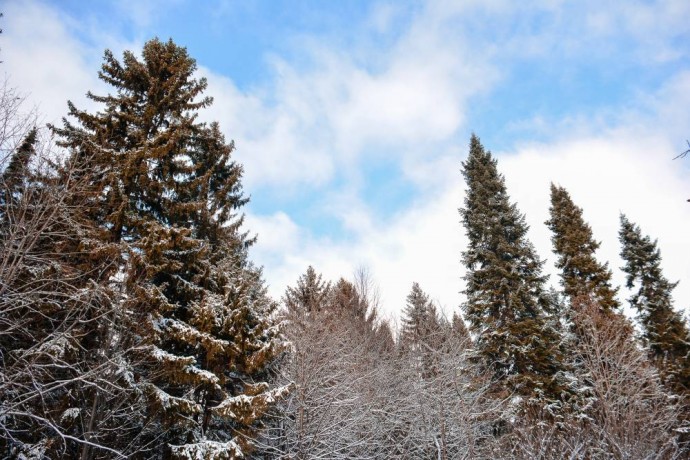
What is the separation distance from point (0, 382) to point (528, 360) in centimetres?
1624

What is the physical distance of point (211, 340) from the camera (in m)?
10.0

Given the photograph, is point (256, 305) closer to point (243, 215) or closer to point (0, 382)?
point (243, 215)

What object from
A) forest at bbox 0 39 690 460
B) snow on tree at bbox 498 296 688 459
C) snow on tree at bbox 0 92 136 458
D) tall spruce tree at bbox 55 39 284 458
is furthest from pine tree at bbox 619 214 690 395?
snow on tree at bbox 0 92 136 458

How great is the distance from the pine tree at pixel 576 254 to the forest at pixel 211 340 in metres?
0.19

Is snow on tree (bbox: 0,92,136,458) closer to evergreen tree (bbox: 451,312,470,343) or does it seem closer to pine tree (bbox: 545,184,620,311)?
evergreen tree (bbox: 451,312,470,343)

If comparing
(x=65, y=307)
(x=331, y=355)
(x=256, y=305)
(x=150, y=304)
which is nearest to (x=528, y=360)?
(x=331, y=355)

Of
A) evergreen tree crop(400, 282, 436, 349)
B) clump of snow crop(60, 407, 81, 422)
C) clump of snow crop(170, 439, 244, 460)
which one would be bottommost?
clump of snow crop(170, 439, 244, 460)

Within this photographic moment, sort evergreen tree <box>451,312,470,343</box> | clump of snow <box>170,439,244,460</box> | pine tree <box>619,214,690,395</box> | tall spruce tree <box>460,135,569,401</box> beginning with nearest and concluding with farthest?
clump of snow <box>170,439,244,460</box>
evergreen tree <box>451,312,470,343</box>
tall spruce tree <box>460,135,569,401</box>
pine tree <box>619,214,690,395</box>

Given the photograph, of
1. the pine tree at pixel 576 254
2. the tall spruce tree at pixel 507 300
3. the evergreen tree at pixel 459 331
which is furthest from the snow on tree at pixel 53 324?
the pine tree at pixel 576 254

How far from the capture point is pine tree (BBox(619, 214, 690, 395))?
1939cm

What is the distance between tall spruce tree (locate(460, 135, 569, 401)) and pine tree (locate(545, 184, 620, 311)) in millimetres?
4326

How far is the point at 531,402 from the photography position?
13.8m

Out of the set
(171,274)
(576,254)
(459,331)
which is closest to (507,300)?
(459,331)

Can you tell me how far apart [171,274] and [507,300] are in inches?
547
